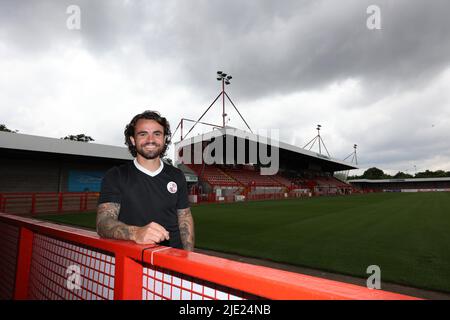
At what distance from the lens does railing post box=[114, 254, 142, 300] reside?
4.74 ft

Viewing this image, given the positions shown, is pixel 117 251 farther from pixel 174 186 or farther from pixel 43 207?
pixel 43 207

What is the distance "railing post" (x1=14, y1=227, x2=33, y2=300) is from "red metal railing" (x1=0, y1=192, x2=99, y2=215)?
14.5 m

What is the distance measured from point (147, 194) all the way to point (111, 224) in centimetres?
41

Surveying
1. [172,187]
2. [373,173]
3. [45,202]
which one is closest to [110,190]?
[172,187]

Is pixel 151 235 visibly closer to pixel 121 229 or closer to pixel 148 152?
pixel 121 229

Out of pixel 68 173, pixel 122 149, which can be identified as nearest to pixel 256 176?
pixel 122 149

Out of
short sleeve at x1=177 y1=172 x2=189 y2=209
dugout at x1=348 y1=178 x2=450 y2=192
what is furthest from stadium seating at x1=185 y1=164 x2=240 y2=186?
dugout at x1=348 y1=178 x2=450 y2=192

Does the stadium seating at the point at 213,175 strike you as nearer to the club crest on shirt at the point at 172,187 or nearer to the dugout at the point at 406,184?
the club crest on shirt at the point at 172,187

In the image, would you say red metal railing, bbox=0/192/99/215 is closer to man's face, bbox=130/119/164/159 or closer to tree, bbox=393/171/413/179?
man's face, bbox=130/119/164/159

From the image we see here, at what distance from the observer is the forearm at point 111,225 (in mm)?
1729

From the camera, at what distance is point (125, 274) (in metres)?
1.43

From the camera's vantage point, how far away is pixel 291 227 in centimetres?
980

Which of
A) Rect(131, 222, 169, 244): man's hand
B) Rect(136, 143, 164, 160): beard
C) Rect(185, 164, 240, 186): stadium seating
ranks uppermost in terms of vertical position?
Rect(185, 164, 240, 186): stadium seating
